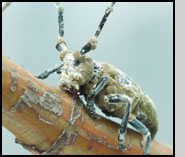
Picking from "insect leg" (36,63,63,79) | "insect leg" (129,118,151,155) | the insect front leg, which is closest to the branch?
the insect front leg

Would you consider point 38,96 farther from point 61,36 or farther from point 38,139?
point 61,36

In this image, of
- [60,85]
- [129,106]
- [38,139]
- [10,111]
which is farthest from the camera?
[129,106]

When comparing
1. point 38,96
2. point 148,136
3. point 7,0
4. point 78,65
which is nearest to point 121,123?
point 148,136

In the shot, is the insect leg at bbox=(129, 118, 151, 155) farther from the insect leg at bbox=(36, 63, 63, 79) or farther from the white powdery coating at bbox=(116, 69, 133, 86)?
the insect leg at bbox=(36, 63, 63, 79)

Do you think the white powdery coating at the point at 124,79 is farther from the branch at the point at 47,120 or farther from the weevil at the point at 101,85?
the branch at the point at 47,120

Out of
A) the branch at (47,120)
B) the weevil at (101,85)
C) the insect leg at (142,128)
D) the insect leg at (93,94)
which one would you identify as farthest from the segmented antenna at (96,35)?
the insect leg at (142,128)

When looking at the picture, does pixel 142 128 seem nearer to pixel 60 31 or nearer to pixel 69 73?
pixel 69 73

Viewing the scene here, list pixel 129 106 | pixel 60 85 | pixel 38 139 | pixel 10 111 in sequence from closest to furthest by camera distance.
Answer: pixel 10 111, pixel 38 139, pixel 60 85, pixel 129 106
